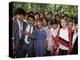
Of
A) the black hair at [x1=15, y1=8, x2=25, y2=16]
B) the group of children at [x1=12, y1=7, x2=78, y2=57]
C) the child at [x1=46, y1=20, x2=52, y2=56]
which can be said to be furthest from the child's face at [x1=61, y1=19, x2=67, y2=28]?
the black hair at [x1=15, y1=8, x2=25, y2=16]

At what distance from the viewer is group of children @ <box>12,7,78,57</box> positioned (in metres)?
1.58

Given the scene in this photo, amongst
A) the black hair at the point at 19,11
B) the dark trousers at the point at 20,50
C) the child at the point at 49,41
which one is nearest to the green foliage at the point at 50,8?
the black hair at the point at 19,11

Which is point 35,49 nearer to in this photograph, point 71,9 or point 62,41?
point 62,41

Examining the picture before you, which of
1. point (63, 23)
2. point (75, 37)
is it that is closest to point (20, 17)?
point (63, 23)

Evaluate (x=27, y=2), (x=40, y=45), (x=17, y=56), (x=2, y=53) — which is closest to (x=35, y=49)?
(x=40, y=45)

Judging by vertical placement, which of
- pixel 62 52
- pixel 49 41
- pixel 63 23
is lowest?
pixel 62 52

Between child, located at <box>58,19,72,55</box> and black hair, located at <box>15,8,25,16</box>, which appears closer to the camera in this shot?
black hair, located at <box>15,8,25,16</box>

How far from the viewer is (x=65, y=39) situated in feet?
5.58

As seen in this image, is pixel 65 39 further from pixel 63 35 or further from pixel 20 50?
pixel 20 50

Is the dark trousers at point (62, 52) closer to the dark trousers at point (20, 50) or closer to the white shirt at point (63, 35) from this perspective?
the white shirt at point (63, 35)

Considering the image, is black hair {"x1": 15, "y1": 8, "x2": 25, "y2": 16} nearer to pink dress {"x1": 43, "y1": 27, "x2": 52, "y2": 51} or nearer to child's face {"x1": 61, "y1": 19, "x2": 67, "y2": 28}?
pink dress {"x1": 43, "y1": 27, "x2": 52, "y2": 51}

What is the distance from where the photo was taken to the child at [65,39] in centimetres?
168

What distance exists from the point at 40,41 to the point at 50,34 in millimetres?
109

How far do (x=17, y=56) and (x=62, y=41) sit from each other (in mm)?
422
